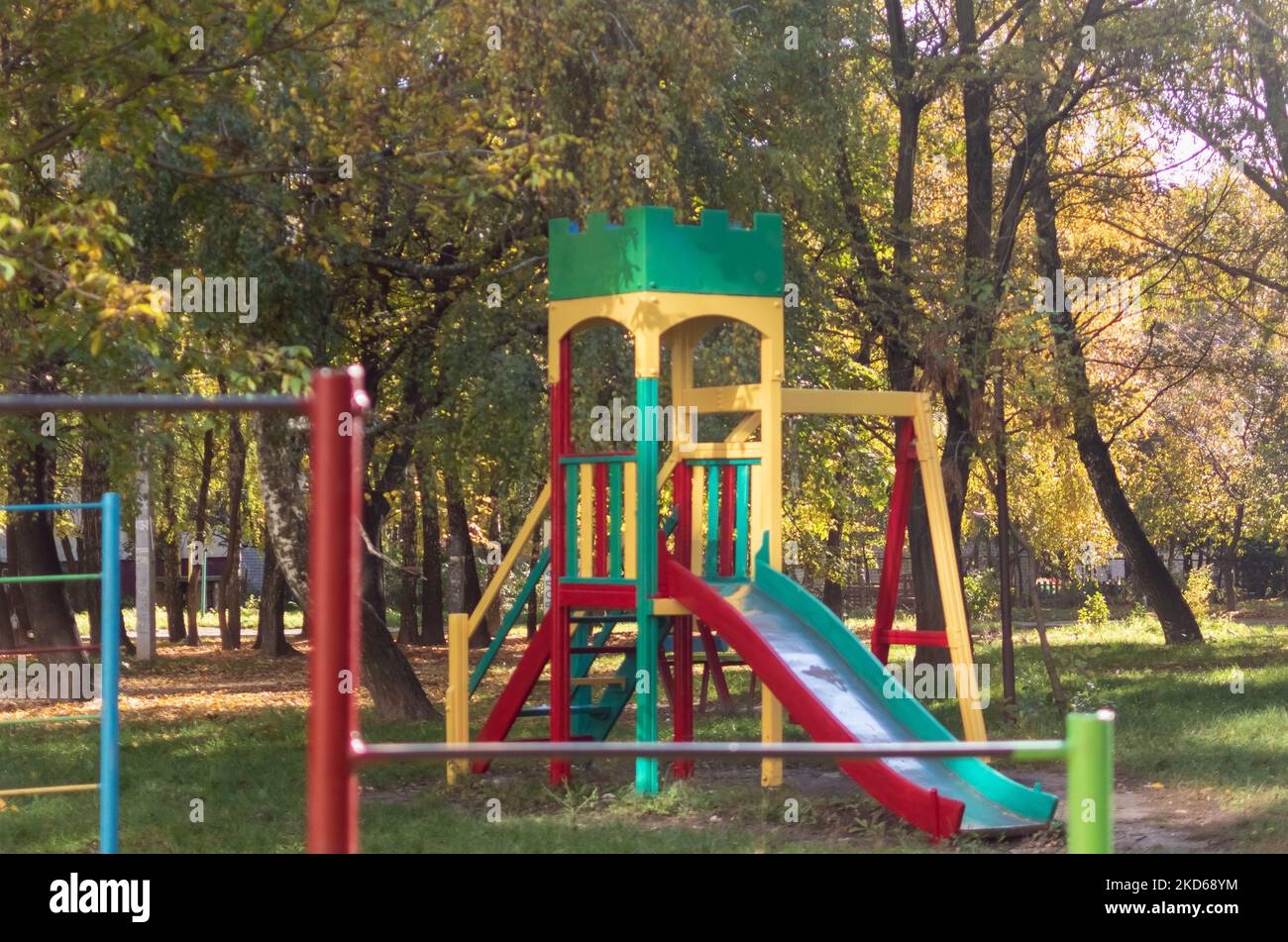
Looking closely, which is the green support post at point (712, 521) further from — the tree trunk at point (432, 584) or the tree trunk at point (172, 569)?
the tree trunk at point (172, 569)

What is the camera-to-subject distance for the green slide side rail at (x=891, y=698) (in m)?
8.62

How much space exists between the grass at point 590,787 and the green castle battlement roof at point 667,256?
333cm

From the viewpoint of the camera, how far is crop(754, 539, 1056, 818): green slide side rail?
28.3 feet

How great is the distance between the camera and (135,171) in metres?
11.9

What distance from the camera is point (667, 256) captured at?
10375mm

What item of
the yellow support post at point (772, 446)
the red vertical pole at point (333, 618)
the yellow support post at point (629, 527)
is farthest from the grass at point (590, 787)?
the red vertical pole at point (333, 618)

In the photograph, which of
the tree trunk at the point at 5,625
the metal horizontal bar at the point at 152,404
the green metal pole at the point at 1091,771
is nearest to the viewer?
the green metal pole at the point at 1091,771

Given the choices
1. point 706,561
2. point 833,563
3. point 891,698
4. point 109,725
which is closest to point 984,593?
point 833,563

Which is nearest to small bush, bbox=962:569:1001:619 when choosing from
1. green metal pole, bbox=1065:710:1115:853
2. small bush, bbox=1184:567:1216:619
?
small bush, bbox=1184:567:1216:619

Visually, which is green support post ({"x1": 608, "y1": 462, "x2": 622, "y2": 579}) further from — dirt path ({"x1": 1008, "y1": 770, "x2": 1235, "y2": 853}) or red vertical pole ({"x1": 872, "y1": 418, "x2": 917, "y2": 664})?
dirt path ({"x1": 1008, "y1": 770, "x2": 1235, "y2": 853})
